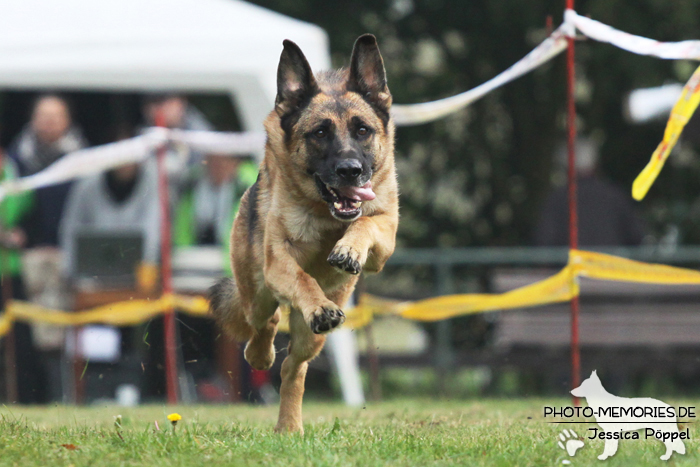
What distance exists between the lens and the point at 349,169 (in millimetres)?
4691

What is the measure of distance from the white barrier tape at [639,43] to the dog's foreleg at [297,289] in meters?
2.24

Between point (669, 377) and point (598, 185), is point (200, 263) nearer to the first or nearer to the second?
point (598, 185)

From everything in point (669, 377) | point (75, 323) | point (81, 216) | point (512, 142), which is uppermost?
point (512, 142)

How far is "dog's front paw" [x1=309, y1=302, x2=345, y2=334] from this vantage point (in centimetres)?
441

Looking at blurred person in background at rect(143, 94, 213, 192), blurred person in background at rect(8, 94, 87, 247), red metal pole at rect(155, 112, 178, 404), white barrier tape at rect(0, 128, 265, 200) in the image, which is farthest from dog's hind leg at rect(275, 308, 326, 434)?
blurred person in background at rect(8, 94, 87, 247)

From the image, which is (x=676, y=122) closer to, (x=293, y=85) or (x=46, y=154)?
(x=293, y=85)

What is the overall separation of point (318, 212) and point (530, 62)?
6.98ft

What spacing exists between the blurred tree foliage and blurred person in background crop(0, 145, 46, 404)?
13.2 ft

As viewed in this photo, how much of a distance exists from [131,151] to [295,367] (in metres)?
4.38

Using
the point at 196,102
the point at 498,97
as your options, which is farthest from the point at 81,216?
the point at 498,97

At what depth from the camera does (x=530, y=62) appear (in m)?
6.34

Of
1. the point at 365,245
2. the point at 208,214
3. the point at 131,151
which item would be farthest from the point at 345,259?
the point at 208,214

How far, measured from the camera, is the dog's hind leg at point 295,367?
5.12 meters

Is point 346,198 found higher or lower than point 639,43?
lower
